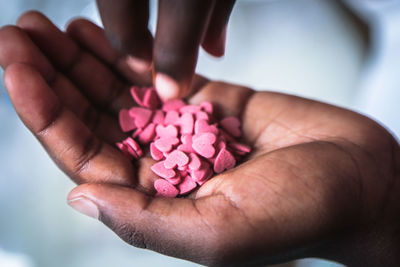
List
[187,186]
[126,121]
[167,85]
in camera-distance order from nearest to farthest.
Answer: [167,85] < [187,186] < [126,121]

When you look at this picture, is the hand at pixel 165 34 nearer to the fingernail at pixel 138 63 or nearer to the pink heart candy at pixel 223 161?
the fingernail at pixel 138 63

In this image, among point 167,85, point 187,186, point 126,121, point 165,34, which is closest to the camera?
point 165,34

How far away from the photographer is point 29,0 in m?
1.68

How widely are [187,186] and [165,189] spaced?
0.06 metres

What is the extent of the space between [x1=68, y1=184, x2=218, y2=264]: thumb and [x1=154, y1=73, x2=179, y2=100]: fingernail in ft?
0.83

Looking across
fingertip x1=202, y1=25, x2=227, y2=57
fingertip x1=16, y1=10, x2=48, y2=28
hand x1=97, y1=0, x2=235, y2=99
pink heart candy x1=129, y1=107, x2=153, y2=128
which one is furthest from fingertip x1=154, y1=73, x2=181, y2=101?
fingertip x1=16, y1=10, x2=48, y2=28

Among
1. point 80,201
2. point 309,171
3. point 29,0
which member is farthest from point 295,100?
point 29,0

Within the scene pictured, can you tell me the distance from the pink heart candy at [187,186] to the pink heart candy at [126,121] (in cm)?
30

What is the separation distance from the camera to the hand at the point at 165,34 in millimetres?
659

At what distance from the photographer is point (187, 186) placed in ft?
2.92

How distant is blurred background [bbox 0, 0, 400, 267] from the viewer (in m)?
1.36

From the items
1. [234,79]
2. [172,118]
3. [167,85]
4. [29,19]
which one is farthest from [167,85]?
[234,79]

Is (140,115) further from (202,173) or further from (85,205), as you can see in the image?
(85,205)

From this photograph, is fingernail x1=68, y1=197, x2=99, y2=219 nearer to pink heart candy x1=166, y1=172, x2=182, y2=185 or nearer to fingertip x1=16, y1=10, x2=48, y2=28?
pink heart candy x1=166, y1=172, x2=182, y2=185
